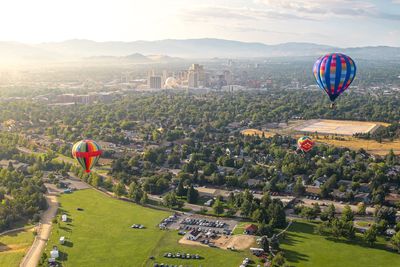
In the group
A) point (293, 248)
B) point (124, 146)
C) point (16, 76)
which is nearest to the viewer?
point (293, 248)

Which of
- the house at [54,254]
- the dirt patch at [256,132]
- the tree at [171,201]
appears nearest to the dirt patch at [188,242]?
the tree at [171,201]

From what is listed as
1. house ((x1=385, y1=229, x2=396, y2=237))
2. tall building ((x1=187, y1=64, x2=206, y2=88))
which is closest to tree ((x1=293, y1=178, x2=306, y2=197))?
house ((x1=385, y1=229, x2=396, y2=237))

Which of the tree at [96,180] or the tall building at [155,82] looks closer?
the tree at [96,180]

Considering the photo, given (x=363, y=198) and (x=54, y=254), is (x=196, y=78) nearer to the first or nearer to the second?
(x=363, y=198)

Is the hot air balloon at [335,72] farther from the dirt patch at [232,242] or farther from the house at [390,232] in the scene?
the dirt patch at [232,242]

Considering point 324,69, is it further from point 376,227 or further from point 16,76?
point 16,76

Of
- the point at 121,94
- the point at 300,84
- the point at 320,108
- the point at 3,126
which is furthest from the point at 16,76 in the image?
the point at 320,108

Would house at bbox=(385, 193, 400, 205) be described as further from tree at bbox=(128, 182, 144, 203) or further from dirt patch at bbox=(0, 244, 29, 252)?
dirt patch at bbox=(0, 244, 29, 252)
